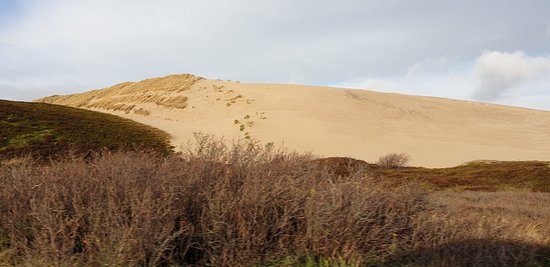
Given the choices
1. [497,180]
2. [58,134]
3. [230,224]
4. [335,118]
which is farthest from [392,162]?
[230,224]

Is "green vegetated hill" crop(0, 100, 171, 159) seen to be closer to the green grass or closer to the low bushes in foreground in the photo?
the green grass

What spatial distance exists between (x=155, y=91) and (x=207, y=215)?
61897mm

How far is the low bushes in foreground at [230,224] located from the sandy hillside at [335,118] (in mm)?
30031

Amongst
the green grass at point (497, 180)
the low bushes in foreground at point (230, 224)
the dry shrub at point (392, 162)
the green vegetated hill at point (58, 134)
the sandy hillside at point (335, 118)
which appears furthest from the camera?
the sandy hillside at point (335, 118)

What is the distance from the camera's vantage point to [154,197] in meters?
5.32

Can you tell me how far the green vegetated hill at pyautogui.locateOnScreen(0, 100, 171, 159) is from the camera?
24.0m

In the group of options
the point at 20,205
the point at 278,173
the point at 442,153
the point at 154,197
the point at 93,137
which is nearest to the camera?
the point at 154,197

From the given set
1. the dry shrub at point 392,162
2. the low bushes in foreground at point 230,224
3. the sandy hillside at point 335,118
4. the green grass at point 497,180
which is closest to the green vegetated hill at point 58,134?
the sandy hillside at point 335,118

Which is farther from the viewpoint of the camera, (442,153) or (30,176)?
(442,153)

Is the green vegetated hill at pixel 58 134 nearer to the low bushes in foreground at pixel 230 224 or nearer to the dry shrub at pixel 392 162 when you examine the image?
the dry shrub at pixel 392 162

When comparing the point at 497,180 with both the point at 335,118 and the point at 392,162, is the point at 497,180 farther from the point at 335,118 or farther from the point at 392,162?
the point at 335,118

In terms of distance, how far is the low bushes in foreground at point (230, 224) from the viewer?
507cm

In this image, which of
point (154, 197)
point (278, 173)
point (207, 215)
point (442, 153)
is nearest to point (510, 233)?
point (278, 173)

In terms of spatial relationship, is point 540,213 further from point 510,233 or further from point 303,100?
point 303,100
